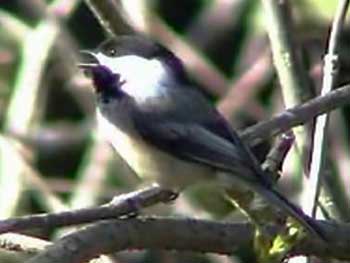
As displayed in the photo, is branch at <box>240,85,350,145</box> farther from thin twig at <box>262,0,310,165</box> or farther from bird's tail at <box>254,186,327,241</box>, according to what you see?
thin twig at <box>262,0,310,165</box>

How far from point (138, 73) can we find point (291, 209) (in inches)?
14.7

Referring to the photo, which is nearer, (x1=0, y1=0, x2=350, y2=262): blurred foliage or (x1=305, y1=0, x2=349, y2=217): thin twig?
(x1=305, y1=0, x2=349, y2=217): thin twig

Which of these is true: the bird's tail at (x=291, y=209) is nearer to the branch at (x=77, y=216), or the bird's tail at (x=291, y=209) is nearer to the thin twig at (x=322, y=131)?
the thin twig at (x=322, y=131)

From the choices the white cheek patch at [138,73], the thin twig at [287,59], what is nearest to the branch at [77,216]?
the white cheek patch at [138,73]

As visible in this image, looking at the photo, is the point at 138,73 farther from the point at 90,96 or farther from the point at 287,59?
the point at 90,96

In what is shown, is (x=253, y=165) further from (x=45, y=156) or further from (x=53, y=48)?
(x=45, y=156)

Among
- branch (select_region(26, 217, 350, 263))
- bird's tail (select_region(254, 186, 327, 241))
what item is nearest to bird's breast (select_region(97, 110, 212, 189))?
bird's tail (select_region(254, 186, 327, 241))

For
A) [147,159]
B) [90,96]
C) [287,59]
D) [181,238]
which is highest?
[90,96]

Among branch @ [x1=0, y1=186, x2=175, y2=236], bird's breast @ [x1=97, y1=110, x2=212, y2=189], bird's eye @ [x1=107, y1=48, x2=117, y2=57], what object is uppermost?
bird's eye @ [x1=107, y1=48, x2=117, y2=57]

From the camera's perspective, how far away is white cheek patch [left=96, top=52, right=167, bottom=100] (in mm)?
1843

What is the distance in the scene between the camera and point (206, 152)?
5.99ft

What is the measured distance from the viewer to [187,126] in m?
1.82

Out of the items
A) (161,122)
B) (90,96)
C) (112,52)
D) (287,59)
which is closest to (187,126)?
(161,122)

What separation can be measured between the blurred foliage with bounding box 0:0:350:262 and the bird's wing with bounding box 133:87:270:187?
1.37ft
